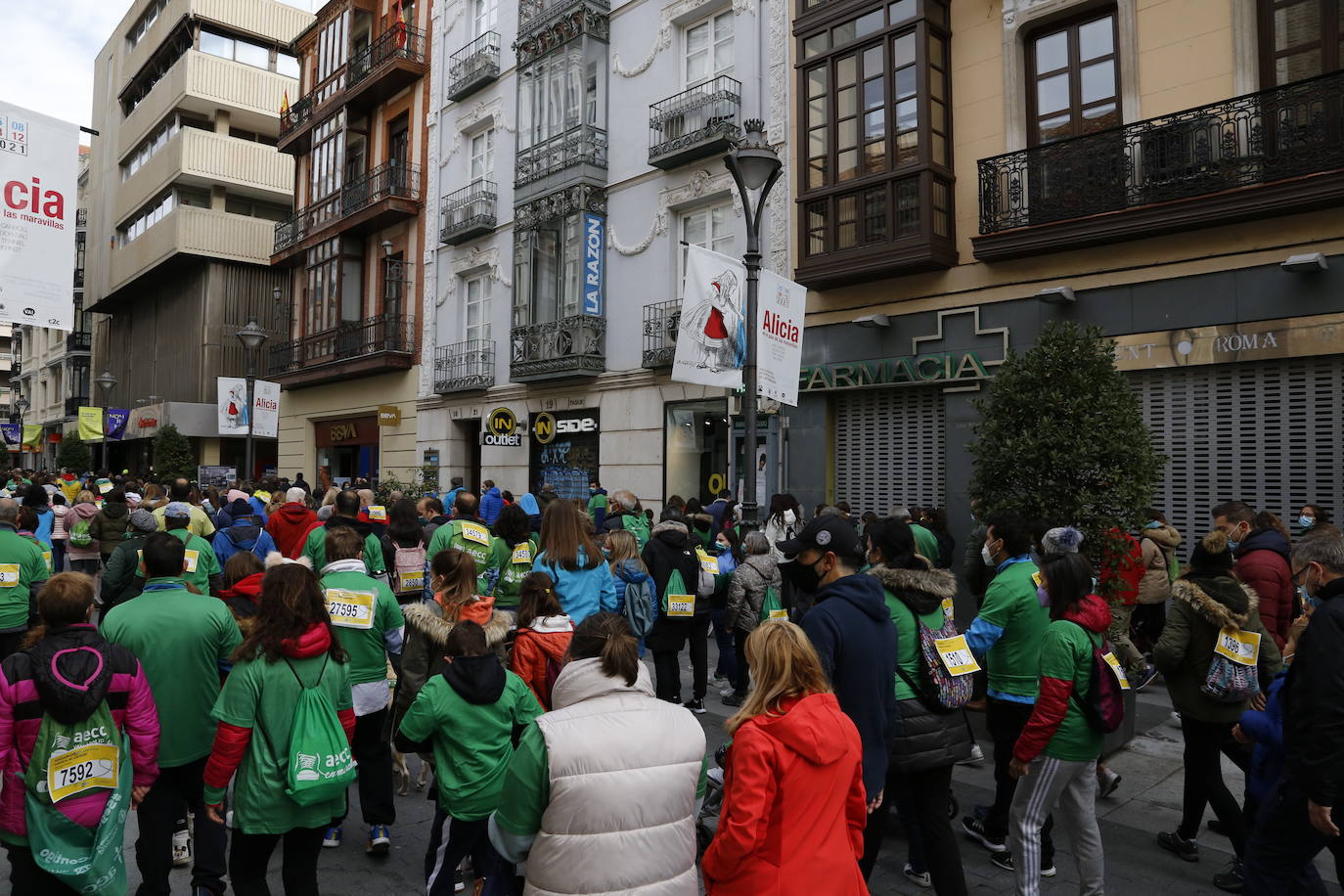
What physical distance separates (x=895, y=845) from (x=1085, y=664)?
188 centimetres

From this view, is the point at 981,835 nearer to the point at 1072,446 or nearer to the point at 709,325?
Result: the point at 1072,446

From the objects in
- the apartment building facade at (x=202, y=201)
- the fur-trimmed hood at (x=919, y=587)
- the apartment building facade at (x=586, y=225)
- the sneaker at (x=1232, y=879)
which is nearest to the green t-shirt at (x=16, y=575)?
the fur-trimmed hood at (x=919, y=587)

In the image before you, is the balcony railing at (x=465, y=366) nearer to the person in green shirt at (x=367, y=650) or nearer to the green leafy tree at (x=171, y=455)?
the green leafy tree at (x=171, y=455)

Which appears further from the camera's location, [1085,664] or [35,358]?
[35,358]

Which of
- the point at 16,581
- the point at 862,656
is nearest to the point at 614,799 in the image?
the point at 862,656

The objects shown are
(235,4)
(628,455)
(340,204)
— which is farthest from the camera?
(235,4)

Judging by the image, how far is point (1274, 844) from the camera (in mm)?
3836

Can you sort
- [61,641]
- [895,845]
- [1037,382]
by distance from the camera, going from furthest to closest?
[1037,382]
[895,845]
[61,641]

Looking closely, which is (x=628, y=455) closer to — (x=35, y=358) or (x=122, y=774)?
(x=122, y=774)

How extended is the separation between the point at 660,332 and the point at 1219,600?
13.0 meters

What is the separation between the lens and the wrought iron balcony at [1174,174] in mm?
9586

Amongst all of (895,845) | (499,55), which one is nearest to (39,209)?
(895,845)

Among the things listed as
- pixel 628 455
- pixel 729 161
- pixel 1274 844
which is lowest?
pixel 1274 844

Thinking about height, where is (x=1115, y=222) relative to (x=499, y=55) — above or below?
below
